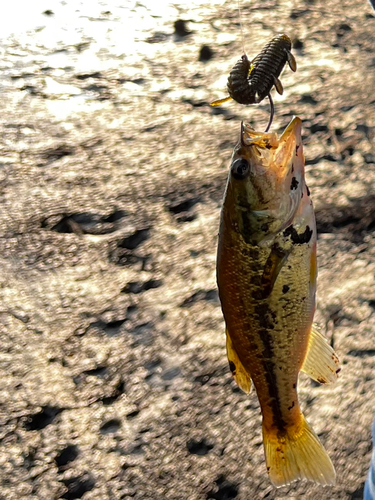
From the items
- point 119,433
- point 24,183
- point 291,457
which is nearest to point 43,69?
point 24,183

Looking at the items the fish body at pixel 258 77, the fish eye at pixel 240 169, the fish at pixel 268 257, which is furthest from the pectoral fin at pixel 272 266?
the fish body at pixel 258 77

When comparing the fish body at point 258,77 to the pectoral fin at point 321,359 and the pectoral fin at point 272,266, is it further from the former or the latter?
the pectoral fin at point 321,359

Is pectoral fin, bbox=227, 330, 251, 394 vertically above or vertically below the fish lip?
below

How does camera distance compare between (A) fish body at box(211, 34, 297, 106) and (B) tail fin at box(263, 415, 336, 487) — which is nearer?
(A) fish body at box(211, 34, 297, 106)

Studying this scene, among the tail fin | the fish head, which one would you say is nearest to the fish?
the fish head

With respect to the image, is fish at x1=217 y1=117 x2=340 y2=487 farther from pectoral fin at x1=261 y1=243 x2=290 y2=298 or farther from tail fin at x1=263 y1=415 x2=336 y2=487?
tail fin at x1=263 y1=415 x2=336 y2=487

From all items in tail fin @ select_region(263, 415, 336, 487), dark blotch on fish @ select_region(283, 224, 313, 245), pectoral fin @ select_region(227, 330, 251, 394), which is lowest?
tail fin @ select_region(263, 415, 336, 487)
